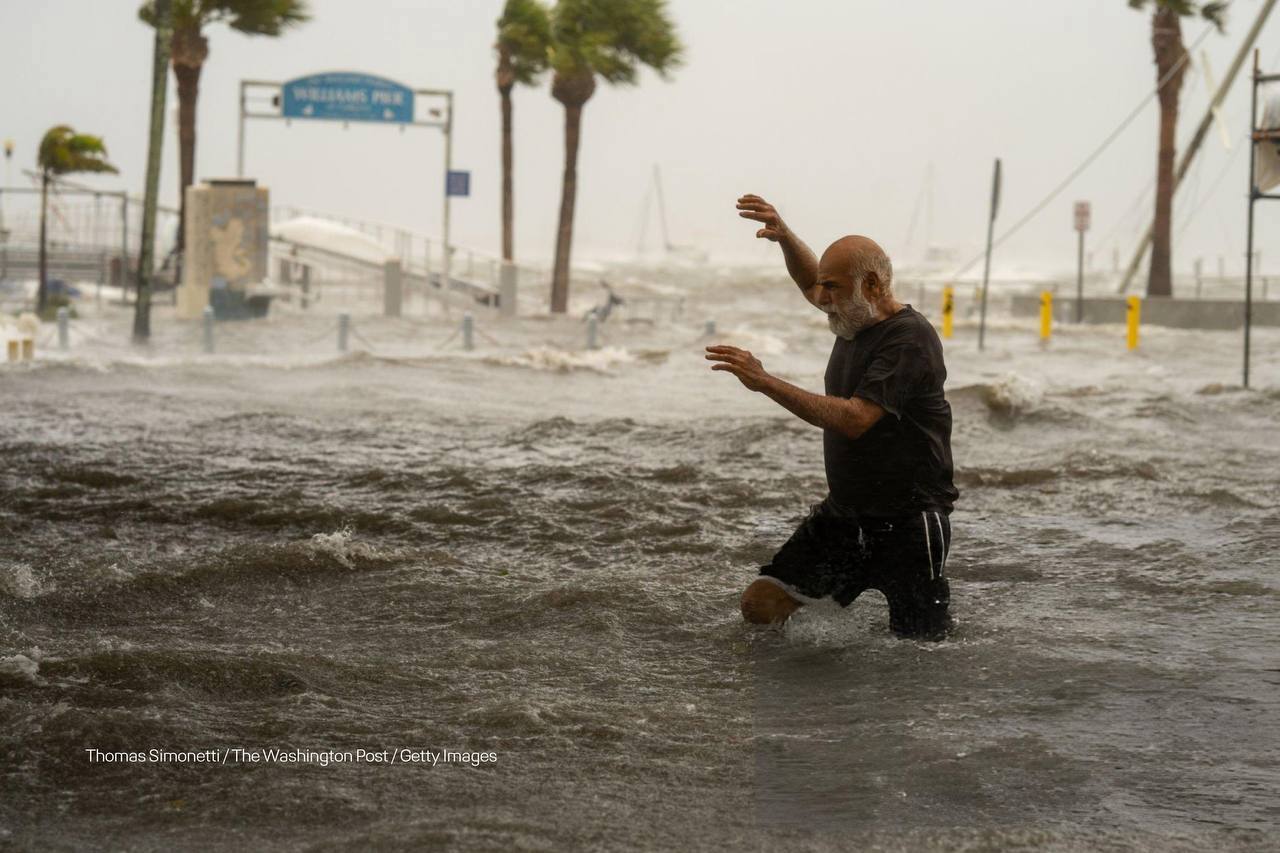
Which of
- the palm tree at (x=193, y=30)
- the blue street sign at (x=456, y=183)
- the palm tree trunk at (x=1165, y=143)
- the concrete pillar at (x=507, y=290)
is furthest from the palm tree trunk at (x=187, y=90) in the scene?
the palm tree trunk at (x=1165, y=143)

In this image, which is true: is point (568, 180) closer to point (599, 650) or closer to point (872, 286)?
point (599, 650)

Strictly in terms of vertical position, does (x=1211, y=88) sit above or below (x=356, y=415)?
above

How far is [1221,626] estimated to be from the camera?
642 cm

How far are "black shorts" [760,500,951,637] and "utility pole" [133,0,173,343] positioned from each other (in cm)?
1797

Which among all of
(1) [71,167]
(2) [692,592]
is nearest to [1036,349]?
(1) [71,167]

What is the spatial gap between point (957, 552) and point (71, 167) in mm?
25454

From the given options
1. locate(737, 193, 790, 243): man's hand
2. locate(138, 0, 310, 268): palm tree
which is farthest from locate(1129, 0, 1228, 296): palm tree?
locate(737, 193, 790, 243): man's hand

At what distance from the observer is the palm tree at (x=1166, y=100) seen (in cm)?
3497

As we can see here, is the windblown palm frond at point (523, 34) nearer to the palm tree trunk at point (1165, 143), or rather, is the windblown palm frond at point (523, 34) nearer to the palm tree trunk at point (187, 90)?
the palm tree trunk at point (187, 90)

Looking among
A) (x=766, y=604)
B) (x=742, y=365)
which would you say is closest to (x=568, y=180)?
(x=766, y=604)

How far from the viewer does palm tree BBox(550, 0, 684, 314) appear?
36.2 m

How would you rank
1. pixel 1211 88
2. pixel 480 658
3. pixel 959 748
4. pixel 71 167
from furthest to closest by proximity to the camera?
pixel 1211 88 → pixel 71 167 → pixel 480 658 → pixel 959 748

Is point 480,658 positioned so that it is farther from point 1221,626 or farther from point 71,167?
point 71,167

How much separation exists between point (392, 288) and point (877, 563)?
28.8m
